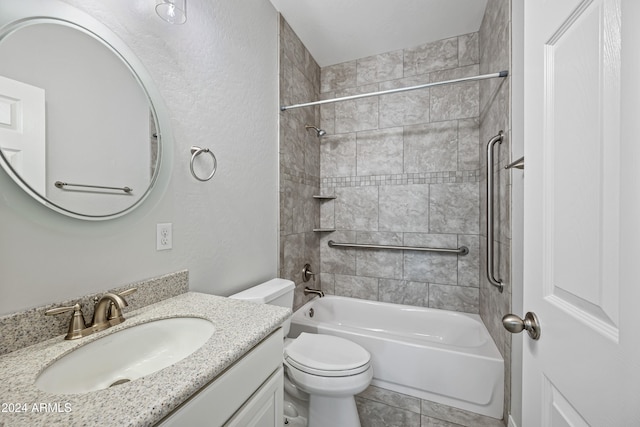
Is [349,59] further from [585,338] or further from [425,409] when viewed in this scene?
[425,409]

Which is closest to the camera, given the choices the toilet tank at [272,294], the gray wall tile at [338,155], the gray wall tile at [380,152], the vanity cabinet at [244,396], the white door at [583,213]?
the white door at [583,213]

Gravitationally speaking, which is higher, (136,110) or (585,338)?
(136,110)

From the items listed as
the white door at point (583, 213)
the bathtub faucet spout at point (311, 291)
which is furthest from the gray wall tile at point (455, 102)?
the bathtub faucet spout at point (311, 291)

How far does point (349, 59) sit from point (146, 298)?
2.54 metres

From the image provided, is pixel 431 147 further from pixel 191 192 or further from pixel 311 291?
pixel 191 192

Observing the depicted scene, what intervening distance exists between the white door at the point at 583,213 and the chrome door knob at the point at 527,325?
0.07ft

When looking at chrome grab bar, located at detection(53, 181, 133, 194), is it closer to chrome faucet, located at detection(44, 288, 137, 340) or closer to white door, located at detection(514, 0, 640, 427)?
chrome faucet, located at detection(44, 288, 137, 340)

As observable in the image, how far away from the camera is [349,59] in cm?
244

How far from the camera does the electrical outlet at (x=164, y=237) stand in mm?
1040

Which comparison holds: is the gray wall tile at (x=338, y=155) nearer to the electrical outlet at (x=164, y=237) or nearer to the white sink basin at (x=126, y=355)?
the electrical outlet at (x=164, y=237)

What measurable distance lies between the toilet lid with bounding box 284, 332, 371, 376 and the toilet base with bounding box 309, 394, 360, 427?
19 centimetres

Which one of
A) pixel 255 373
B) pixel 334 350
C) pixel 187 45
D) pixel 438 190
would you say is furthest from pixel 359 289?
pixel 187 45

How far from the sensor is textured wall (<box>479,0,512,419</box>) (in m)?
1.32

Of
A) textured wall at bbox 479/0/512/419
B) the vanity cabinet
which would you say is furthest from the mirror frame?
textured wall at bbox 479/0/512/419
